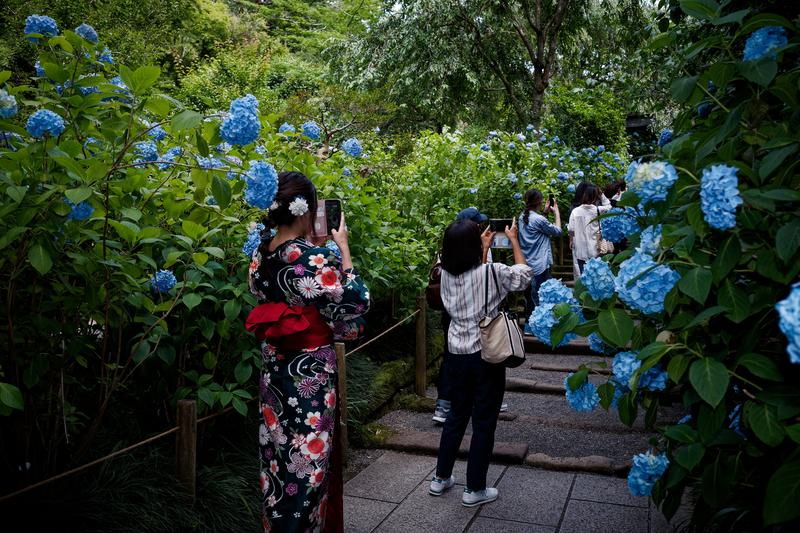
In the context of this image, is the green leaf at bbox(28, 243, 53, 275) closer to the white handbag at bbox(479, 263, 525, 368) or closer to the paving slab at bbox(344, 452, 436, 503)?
the white handbag at bbox(479, 263, 525, 368)

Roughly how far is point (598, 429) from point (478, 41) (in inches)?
488

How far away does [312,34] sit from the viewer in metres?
25.4

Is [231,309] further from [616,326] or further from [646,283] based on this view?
[646,283]

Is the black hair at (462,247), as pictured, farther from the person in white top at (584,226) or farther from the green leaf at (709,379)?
the person in white top at (584,226)

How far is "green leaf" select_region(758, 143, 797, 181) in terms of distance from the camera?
1.58 meters

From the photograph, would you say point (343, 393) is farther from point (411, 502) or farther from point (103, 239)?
point (103, 239)

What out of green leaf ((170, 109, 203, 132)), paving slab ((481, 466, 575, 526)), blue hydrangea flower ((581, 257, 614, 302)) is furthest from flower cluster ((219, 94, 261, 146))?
paving slab ((481, 466, 575, 526))

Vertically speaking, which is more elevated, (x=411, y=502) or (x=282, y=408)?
(x=282, y=408)

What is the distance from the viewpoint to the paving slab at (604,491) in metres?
3.95

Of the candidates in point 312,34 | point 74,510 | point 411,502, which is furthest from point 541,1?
point 74,510

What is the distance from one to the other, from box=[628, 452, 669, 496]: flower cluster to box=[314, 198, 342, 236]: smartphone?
1.65 meters

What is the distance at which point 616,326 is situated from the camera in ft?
6.07

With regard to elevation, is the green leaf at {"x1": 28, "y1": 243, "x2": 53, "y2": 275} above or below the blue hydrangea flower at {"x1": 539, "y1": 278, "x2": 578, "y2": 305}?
above

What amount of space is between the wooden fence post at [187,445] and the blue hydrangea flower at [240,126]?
1.37m
